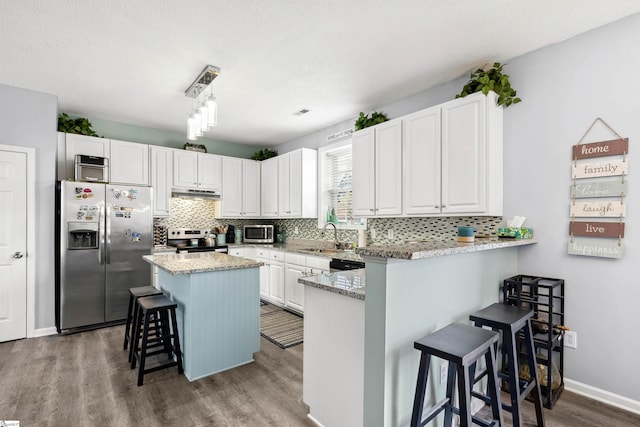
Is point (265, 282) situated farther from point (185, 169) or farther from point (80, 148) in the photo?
point (80, 148)

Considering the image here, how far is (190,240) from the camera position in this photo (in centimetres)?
497

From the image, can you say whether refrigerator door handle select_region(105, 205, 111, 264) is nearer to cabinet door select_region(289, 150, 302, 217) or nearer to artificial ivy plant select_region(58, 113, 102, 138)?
artificial ivy plant select_region(58, 113, 102, 138)

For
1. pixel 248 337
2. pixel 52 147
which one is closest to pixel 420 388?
pixel 248 337

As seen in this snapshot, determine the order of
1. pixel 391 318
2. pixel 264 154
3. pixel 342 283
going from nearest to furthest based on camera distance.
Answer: pixel 391 318 < pixel 342 283 < pixel 264 154

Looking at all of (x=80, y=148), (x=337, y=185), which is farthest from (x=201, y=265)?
(x=80, y=148)

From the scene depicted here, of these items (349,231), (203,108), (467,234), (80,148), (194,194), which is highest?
(203,108)

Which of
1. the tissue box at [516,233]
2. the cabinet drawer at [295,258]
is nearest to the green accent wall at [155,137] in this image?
the cabinet drawer at [295,258]

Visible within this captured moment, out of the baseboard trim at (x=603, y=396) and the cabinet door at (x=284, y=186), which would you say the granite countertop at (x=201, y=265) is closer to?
the cabinet door at (x=284, y=186)

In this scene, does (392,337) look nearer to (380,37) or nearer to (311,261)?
(380,37)

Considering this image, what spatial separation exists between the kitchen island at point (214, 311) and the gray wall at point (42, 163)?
175 cm

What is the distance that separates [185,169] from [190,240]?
3.70 ft

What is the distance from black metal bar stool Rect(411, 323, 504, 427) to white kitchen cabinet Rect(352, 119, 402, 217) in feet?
5.81

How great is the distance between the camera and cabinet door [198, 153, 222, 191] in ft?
16.5

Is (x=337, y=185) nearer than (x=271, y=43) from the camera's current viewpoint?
No
